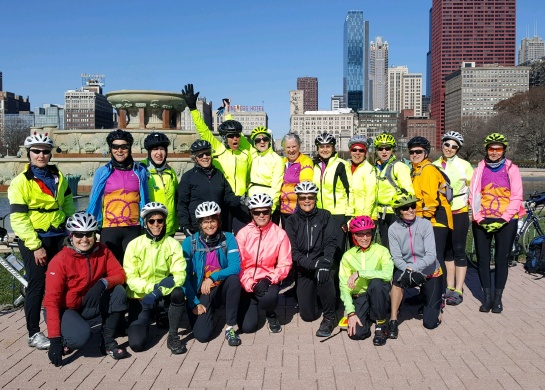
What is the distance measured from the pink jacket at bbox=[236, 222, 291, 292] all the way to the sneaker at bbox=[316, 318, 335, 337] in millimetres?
663

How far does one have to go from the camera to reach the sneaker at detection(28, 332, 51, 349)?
17.3 ft

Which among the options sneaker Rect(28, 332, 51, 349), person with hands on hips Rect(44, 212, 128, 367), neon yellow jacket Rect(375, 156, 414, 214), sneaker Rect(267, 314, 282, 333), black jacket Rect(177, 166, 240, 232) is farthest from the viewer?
neon yellow jacket Rect(375, 156, 414, 214)

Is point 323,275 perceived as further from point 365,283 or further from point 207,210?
point 207,210

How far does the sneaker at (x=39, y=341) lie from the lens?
526 centimetres

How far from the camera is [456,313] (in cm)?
645

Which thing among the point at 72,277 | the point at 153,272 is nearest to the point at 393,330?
the point at 153,272

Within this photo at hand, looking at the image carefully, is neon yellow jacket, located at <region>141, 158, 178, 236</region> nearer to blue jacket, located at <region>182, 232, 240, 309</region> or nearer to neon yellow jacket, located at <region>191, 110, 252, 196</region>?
blue jacket, located at <region>182, 232, 240, 309</region>

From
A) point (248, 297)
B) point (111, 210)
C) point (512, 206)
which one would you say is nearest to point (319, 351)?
point (248, 297)

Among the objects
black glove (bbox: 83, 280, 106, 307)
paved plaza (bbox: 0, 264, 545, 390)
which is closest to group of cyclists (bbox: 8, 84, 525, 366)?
black glove (bbox: 83, 280, 106, 307)

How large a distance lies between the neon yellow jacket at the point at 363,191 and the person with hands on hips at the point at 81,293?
2973 mm

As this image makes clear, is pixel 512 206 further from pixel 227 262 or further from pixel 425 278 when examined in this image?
pixel 227 262

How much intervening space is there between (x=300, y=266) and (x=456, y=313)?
2.05m

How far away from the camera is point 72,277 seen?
509 centimetres

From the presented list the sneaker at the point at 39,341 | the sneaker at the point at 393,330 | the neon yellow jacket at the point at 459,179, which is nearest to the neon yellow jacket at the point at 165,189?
the sneaker at the point at 39,341
